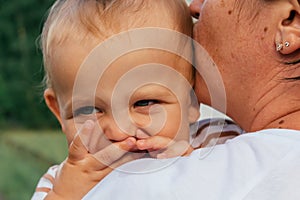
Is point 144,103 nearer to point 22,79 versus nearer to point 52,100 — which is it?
point 52,100

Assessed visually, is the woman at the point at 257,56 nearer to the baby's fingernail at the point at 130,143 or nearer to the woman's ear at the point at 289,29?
the woman's ear at the point at 289,29

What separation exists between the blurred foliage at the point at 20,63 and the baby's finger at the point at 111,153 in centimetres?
798

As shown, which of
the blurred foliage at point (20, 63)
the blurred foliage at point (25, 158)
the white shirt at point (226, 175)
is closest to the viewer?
the white shirt at point (226, 175)

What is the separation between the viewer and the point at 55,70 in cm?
166

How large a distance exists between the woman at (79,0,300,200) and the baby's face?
0.08 metres

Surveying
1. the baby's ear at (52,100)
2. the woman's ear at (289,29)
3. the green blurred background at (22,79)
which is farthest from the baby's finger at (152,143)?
the green blurred background at (22,79)

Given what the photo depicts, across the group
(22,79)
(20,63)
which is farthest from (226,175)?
(22,79)

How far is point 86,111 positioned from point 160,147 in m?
0.27

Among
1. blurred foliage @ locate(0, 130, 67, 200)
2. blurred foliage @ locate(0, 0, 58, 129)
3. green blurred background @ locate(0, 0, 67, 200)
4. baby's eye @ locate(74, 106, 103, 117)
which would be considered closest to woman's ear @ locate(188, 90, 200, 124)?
baby's eye @ locate(74, 106, 103, 117)

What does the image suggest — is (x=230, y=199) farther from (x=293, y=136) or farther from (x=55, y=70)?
(x=55, y=70)

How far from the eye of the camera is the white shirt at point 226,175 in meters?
1.18

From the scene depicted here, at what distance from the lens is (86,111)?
1.62 m

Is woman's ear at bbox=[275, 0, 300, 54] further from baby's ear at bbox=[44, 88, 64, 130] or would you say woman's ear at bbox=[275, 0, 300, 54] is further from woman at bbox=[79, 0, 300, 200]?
baby's ear at bbox=[44, 88, 64, 130]

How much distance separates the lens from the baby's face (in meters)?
1.56
